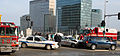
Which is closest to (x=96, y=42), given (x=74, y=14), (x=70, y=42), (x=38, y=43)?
(x=70, y=42)

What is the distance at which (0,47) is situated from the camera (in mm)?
14664

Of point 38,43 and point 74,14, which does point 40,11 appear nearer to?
point 74,14

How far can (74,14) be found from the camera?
129m

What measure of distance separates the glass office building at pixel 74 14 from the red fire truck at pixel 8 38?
A: 359 ft

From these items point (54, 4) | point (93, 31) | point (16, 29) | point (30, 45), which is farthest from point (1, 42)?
point (54, 4)

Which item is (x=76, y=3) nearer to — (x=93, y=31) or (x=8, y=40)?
(x=93, y=31)

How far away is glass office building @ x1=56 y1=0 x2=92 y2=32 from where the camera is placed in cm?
12675

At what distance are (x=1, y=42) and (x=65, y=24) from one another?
120947 mm

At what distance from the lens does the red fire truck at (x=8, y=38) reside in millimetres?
14797

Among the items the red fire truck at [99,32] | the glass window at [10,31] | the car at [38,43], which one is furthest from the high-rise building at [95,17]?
the glass window at [10,31]

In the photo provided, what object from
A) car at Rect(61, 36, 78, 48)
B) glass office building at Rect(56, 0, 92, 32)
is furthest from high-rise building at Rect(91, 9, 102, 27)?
car at Rect(61, 36, 78, 48)

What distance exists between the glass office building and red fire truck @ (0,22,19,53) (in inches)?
4313

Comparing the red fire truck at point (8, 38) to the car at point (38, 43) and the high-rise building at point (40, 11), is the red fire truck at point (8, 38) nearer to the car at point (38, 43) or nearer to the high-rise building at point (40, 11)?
the car at point (38, 43)

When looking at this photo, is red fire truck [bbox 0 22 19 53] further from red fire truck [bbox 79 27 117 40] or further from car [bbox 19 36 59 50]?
red fire truck [bbox 79 27 117 40]
